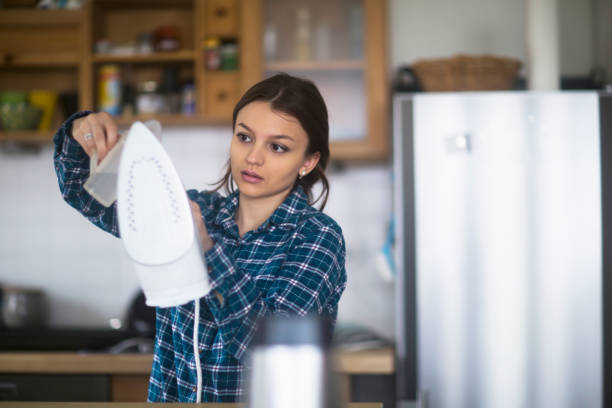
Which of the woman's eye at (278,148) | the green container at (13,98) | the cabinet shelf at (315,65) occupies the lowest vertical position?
the woman's eye at (278,148)

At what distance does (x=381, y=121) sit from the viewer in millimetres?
2377

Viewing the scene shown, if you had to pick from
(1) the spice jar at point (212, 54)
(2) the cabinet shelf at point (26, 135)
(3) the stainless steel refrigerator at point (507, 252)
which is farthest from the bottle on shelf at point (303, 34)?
(2) the cabinet shelf at point (26, 135)

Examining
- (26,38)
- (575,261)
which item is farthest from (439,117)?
(26,38)

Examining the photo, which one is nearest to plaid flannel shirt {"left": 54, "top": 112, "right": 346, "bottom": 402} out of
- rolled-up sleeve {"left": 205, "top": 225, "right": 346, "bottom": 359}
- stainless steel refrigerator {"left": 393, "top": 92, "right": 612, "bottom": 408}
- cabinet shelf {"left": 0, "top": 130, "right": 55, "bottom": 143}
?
rolled-up sleeve {"left": 205, "top": 225, "right": 346, "bottom": 359}

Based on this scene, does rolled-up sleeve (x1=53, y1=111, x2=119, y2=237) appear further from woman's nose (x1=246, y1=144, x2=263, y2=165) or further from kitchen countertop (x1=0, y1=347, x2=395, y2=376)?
kitchen countertop (x1=0, y1=347, x2=395, y2=376)

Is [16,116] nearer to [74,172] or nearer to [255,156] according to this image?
[74,172]

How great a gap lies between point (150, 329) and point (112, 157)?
1559 millimetres

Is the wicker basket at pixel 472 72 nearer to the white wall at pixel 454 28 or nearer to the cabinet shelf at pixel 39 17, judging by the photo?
the white wall at pixel 454 28

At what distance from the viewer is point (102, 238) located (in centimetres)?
268

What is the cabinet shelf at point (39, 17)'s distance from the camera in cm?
253

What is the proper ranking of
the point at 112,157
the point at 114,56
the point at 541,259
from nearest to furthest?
1. the point at 112,157
2. the point at 541,259
3. the point at 114,56

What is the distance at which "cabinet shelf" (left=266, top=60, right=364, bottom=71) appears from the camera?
2.42 m

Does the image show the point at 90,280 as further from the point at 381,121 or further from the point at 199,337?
the point at 199,337

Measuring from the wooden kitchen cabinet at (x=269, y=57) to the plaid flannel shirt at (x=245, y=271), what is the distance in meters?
1.34
